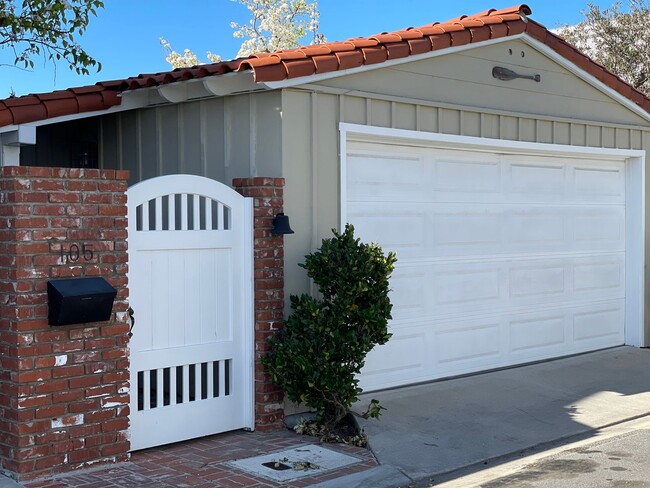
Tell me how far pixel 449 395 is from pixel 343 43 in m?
3.34

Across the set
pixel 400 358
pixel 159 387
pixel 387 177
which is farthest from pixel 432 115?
pixel 159 387

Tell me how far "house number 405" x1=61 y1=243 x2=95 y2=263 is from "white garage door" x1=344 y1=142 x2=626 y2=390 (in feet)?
8.52

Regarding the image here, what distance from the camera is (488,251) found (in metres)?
8.95

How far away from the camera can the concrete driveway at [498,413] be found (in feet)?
20.5

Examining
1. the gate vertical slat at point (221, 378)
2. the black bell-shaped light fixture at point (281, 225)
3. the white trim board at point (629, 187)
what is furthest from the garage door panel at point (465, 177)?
the gate vertical slat at point (221, 378)

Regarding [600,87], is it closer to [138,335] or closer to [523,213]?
[523,213]

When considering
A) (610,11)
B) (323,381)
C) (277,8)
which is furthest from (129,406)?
(277,8)

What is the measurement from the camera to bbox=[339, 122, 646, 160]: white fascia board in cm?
753

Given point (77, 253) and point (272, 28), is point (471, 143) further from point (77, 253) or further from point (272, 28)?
point (272, 28)

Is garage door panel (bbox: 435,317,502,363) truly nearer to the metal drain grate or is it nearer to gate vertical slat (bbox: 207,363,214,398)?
A: the metal drain grate

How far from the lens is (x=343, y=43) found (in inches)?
289

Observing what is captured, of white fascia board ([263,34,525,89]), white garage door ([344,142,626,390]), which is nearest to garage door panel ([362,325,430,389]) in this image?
white garage door ([344,142,626,390])

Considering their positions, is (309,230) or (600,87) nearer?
(309,230)

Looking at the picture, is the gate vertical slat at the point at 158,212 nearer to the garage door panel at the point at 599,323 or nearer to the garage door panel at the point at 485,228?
the garage door panel at the point at 485,228
